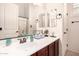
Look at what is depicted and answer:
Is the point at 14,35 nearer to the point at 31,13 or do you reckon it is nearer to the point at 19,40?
the point at 19,40

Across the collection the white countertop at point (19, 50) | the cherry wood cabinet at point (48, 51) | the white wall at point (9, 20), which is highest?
the white wall at point (9, 20)

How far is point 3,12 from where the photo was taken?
1.67 m

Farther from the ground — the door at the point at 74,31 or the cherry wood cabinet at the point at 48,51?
the door at the point at 74,31

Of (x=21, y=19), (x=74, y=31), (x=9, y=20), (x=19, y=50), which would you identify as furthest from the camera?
(x=74, y=31)

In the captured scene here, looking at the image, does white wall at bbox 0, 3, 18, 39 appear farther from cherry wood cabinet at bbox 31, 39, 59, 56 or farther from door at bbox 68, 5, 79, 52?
door at bbox 68, 5, 79, 52

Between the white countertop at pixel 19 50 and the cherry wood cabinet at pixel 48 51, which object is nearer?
the white countertop at pixel 19 50

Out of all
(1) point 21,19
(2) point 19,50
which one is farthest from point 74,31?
(2) point 19,50

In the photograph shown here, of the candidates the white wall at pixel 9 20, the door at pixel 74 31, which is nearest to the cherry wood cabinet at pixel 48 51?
the door at pixel 74 31

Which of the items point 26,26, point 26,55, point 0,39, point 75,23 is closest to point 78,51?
point 75,23

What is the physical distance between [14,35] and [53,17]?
1125mm

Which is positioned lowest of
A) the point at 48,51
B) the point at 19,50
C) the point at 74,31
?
the point at 48,51

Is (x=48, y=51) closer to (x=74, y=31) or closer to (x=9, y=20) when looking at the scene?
(x=74, y=31)

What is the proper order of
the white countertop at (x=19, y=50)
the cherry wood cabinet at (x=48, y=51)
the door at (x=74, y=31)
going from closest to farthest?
1. the white countertop at (x=19, y=50)
2. the cherry wood cabinet at (x=48, y=51)
3. the door at (x=74, y=31)

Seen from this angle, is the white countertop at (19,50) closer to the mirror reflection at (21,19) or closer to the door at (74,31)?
the mirror reflection at (21,19)
